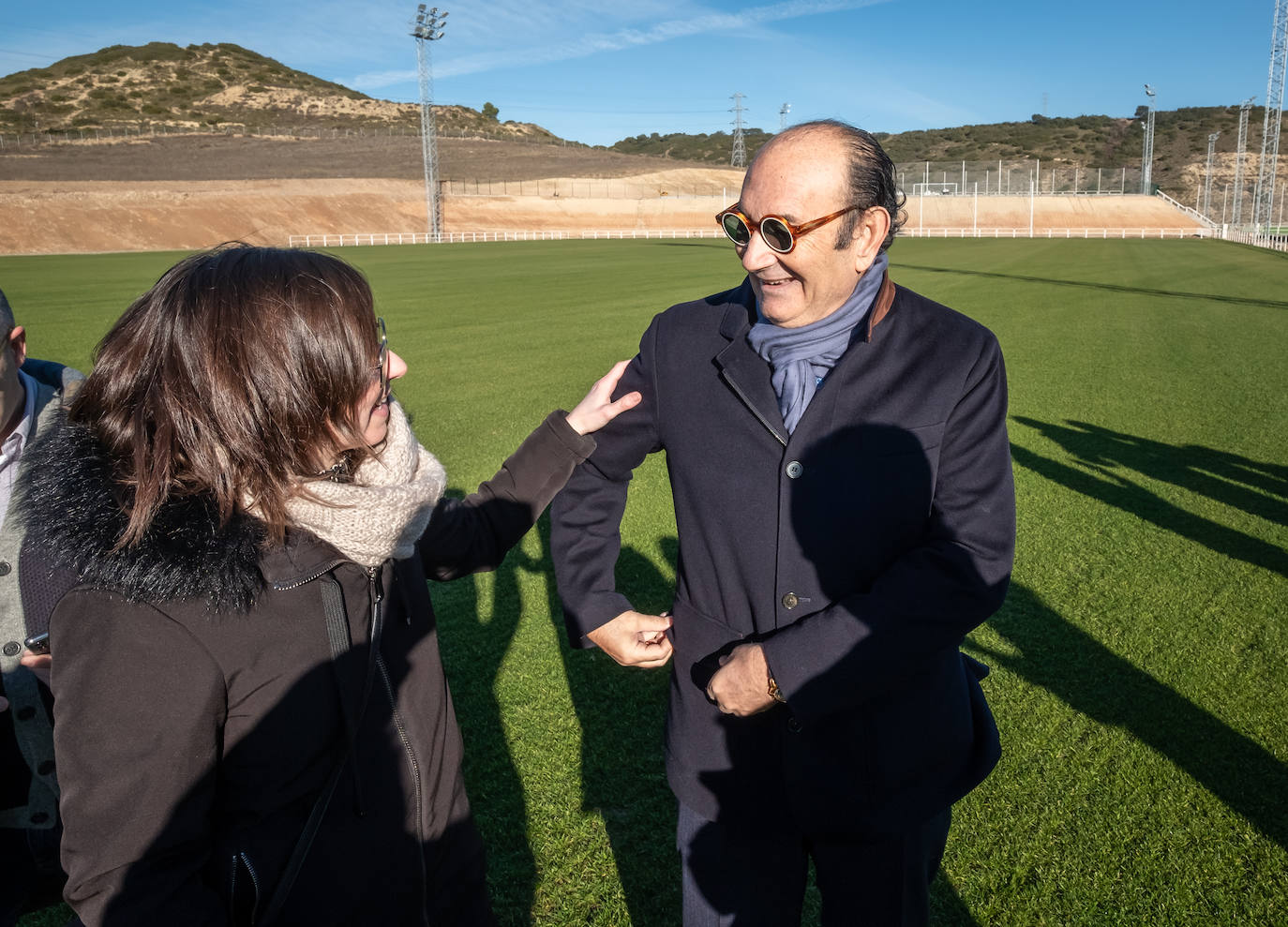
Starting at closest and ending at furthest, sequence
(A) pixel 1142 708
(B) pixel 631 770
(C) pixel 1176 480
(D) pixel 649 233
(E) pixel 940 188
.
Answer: (B) pixel 631 770
(A) pixel 1142 708
(C) pixel 1176 480
(D) pixel 649 233
(E) pixel 940 188

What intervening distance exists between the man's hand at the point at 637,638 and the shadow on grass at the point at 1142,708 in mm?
2805

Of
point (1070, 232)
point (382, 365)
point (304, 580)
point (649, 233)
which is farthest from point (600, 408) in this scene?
point (1070, 232)

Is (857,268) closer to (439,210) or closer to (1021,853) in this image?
(1021,853)

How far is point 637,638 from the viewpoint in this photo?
2.45 metres

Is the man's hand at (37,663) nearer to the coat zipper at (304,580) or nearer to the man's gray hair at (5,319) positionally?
the coat zipper at (304,580)

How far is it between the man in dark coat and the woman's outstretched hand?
6.4 inches

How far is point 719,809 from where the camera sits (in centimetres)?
225

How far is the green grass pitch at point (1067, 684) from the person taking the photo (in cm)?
335

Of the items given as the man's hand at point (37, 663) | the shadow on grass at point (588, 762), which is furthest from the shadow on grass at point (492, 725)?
the man's hand at point (37, 663)

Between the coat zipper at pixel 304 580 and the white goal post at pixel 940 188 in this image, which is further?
the white goal post at pixel 940 188

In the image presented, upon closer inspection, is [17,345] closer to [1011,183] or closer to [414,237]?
[414,237]

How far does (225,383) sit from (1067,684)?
14.5 ft

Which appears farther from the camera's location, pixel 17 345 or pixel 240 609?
pixel 17 345

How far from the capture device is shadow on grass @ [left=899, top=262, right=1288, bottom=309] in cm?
2114
